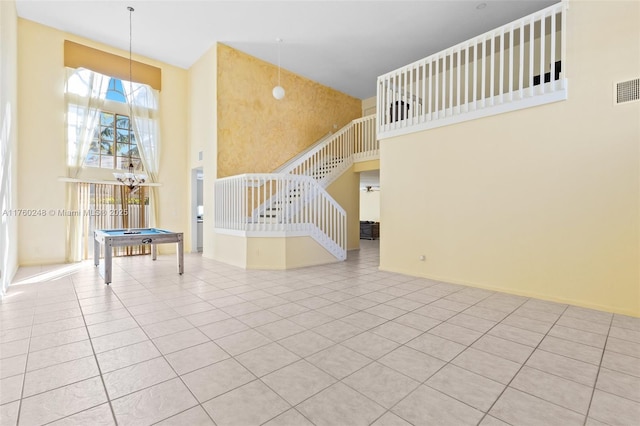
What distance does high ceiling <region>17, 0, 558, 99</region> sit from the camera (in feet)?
17.7

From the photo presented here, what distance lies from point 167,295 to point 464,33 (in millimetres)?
7631

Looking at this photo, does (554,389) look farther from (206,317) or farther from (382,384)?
(206,317)

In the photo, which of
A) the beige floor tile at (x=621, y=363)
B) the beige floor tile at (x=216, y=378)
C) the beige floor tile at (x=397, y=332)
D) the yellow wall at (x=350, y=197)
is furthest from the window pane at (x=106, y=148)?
the beige floor tile at (x=621, y=363)

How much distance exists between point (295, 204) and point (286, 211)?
31 centimetres

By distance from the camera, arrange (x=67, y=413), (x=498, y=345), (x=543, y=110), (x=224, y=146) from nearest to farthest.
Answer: (x=67, y=413) → (x=498, y=345) → (x=543, y=110) → (x=224, y=146)

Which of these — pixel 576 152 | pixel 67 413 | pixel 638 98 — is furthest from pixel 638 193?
pixel 67 413

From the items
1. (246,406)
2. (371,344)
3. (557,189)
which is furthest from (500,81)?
(246,406)

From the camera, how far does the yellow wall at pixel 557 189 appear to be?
11.0 ft

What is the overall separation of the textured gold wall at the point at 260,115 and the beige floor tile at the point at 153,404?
5442 mm

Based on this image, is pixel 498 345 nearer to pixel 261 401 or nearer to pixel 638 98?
pixel 261 401

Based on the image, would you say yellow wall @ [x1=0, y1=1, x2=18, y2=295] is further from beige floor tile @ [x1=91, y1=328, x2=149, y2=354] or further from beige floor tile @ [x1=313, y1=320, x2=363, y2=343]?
beige floor tile @ [x1=313, y1=320, x2=363, y2=343]

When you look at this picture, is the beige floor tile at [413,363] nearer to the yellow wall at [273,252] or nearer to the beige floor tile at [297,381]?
the beige floor tile at [297,381]

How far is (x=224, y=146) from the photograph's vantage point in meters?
6.80

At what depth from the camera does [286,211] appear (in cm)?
582
